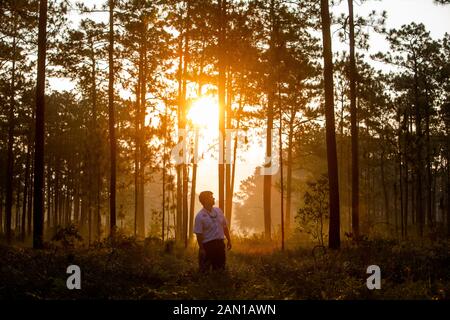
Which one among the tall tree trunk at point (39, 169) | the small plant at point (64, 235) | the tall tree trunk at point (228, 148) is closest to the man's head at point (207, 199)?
the tall tree trunk at point (39, 169)

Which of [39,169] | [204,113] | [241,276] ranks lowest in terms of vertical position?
[241,276]

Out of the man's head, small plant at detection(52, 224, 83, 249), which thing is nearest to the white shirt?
the man's head

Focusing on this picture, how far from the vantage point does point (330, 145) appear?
16.3 meters

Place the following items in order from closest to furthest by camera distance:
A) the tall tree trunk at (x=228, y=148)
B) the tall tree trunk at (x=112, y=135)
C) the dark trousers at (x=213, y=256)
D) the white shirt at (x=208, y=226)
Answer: the white shirt at (x=208, y=226) < the dark trousers at (x=213, y=256) < the tall tree trunk at (x=112, y=135) < the tall tree trunk at (x=228, y=148)

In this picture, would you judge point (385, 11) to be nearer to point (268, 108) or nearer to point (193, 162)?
point (268, 108)

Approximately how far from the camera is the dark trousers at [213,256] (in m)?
10.2

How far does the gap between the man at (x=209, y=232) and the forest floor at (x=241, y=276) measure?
350 millimetres

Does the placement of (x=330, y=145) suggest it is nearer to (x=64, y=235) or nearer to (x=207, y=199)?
(x=207, y=199)

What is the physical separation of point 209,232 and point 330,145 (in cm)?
763

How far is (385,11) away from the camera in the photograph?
1842 centimetres

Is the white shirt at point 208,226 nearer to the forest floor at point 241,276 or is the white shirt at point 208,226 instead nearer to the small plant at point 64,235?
the forest floor at point 241,276

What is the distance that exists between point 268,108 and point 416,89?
11055mm

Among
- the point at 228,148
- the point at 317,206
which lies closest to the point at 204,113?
the point at 228,148

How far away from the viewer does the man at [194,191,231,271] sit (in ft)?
33.0
